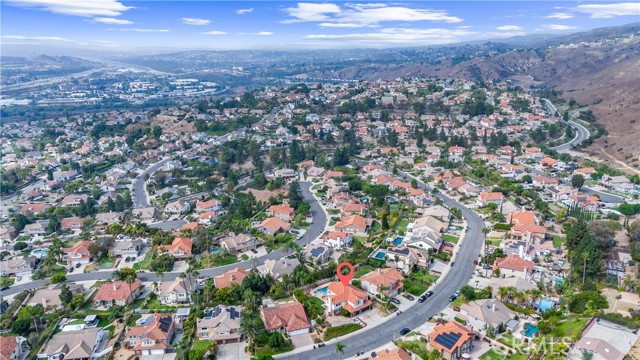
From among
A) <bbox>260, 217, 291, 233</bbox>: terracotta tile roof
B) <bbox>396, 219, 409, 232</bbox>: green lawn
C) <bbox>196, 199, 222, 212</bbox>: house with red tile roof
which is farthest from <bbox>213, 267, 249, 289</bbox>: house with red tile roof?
<bbox>196, 199, 222, 212</bbox>: house with red tile roof

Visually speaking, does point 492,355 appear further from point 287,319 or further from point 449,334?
point 287,319

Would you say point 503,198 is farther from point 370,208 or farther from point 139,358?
point 139,358

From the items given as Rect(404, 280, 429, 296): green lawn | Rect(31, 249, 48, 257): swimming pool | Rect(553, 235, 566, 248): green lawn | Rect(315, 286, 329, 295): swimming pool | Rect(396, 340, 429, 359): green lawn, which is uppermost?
Rect(396, 340, 429, 359): green lawn

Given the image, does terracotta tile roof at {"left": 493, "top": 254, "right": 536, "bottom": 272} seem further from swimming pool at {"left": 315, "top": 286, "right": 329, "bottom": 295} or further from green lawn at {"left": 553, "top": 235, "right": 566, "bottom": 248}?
swimming pool at {"left": 315, "top": 286, "right": 329, "bottom": 295}

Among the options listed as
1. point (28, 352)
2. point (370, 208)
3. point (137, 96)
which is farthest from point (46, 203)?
point (137, 96)

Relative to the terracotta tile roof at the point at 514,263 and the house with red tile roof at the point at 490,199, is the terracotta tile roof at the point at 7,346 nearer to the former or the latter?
the terracotta tile roof at the point at 514,263

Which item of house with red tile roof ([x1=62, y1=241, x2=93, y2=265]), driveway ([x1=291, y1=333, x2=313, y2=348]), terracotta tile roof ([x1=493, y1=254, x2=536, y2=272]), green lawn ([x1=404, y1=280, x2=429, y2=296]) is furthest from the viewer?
house with red tile roof ([x1=62, y1=241, x2=93, y2=265])

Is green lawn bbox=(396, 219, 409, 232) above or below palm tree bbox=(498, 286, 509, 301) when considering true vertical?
below

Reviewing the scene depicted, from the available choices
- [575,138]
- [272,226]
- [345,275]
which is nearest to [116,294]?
[272,226]

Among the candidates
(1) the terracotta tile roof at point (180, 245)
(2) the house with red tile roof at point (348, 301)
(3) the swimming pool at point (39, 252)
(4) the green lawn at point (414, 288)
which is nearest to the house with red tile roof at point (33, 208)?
(3) the swimming pool at point (39, 252)
